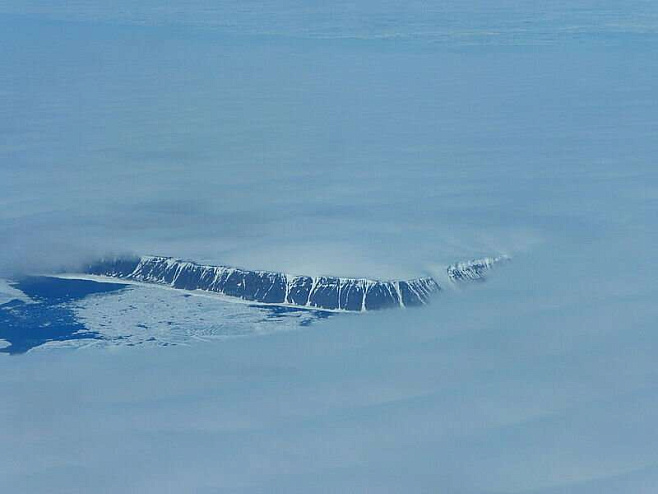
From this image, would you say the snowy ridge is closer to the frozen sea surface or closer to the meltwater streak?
the meltwater streak

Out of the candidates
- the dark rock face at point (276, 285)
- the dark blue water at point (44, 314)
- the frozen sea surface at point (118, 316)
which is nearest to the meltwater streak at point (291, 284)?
the dark rock face at point (276, 285)

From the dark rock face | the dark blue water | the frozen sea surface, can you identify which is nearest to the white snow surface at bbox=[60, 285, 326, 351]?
the frozen sea surface

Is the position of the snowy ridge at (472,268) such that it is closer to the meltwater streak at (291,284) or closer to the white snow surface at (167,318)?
the meltwater streak at (291,284)

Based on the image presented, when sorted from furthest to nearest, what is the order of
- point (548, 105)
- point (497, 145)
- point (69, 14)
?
point (69, 14)
point (548, 105)
point (497, 145)

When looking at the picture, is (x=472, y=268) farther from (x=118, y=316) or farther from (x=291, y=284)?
(x=118, y=316)

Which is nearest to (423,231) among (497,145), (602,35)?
(497,145)

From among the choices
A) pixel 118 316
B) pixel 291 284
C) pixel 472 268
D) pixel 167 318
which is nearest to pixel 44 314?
pixel 118 316

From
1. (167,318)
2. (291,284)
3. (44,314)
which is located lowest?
(167,318)

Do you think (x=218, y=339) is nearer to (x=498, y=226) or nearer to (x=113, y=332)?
(x=113, y=332)
